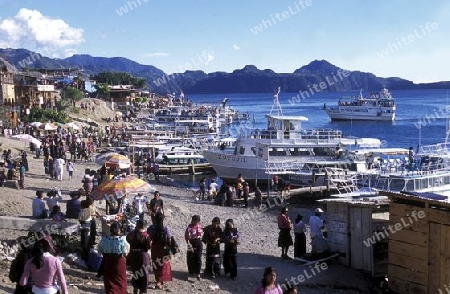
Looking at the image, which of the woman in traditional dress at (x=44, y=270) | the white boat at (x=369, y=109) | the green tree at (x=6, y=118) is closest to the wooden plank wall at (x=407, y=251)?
the woman in traditional dress at (x=44, y=270)

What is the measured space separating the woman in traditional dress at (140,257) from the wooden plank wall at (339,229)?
5.48 metres

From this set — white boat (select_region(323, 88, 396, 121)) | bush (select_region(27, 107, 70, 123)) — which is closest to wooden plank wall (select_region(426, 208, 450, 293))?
bush (select_region(27, 107, 70, 123))

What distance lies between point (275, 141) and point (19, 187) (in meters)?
19.3

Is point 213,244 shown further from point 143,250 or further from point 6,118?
point 6,118

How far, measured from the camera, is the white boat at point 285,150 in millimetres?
36188

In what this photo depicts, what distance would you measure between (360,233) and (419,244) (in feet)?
6.85

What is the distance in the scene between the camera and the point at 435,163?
27.8 metres

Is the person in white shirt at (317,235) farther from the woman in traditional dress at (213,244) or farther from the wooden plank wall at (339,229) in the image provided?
the woman in traditional dress at (213,244)

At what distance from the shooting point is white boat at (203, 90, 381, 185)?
36.2 metres

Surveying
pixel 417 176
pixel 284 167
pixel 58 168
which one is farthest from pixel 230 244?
pixel 284 167

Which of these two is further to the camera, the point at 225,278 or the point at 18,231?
the point at 18,231

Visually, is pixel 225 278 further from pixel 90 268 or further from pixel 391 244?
→ pixel 391 244

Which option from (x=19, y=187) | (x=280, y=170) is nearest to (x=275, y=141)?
(x=280, y=170)

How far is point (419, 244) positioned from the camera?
11242mm
